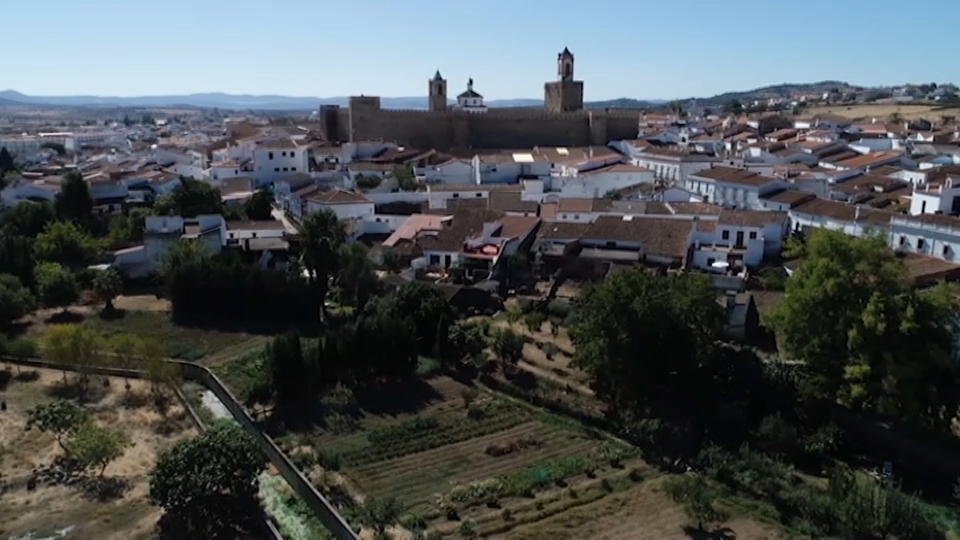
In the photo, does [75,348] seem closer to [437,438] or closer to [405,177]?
[437,438]

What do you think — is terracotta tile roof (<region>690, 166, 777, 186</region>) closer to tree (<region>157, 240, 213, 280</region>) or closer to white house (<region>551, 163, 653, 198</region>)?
white house (<region>551, 163, 653, 198</region>)

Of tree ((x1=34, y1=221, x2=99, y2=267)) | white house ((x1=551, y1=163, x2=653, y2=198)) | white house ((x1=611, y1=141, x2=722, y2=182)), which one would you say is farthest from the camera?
white house ((x1=611, y1=141, x2=722, y2=182))

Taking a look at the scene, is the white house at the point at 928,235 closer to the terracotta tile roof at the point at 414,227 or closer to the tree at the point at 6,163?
the terracotta tile roof at the point at 414,227

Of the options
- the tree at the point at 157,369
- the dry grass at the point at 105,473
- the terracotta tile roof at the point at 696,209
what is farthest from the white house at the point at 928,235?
the tree at the point at 157,369

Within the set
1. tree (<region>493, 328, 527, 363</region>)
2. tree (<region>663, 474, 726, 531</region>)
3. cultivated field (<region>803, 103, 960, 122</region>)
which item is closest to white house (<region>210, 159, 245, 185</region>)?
tree (<region>493, 328, 527, 363</region>)

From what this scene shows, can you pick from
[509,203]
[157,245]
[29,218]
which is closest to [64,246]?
[157,245]
